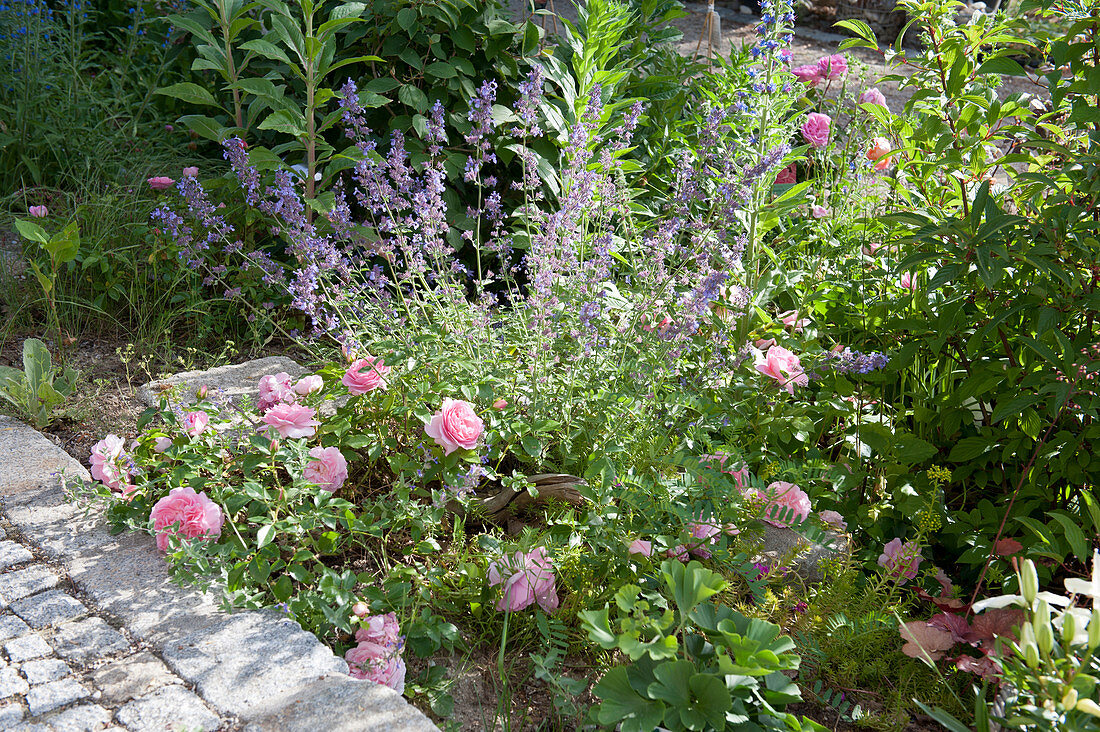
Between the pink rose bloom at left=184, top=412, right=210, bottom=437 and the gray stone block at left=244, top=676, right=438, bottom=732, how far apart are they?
2.73 feet

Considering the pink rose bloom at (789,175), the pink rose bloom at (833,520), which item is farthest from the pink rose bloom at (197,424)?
the pink rose bloom at (789,175)

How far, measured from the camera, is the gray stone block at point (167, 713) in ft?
4.98

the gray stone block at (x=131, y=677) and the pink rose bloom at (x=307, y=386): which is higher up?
the pink rose bloom at (x=307, y=386)

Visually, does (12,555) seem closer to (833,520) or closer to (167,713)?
(167,713)

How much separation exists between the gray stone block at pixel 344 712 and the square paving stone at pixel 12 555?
2.89 ft

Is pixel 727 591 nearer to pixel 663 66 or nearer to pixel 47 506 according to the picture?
pixel 47 506

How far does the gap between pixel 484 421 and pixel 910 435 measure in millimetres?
1192

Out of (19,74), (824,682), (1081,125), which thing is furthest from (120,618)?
(19,74)

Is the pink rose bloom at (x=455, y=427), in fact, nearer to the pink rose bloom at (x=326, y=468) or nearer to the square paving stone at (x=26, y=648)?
the pink rose bloom at (x=326, y=468)

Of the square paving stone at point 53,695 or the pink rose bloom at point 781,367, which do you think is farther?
the pink rose bloom at point 781,367

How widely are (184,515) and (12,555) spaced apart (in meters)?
0.47

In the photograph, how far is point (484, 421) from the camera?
7.35 feet

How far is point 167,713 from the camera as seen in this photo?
1543 mm

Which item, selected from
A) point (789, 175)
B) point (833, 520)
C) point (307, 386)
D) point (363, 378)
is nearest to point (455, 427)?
point (363, 378)
